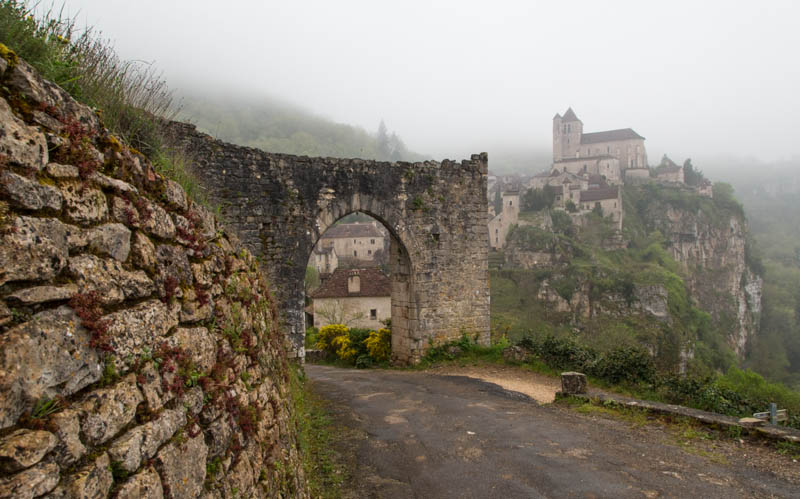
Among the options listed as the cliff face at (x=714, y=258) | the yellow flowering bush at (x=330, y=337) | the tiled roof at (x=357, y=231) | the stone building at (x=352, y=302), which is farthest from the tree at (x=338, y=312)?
the cliff face at (x=714, y=258)

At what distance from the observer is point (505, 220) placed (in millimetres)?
87750

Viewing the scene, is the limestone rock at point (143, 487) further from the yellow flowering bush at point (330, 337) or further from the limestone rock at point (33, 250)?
the yellow flowering bush at point (330, 337)

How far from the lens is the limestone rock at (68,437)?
5.90 ft

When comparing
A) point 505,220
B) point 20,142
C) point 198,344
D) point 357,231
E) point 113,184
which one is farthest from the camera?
point 505,220

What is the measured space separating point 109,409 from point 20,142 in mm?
1105

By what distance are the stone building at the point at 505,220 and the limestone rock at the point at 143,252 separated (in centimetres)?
8505

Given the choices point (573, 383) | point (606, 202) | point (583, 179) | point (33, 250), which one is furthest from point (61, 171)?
point (583, 179)

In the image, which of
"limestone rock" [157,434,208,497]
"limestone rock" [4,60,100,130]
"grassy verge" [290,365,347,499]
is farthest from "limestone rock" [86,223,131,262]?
"grassy verge" [290,365,347,499]

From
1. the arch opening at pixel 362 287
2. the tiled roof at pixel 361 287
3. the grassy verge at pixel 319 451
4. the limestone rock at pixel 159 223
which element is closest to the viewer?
the limestone rock at pixel 159 223

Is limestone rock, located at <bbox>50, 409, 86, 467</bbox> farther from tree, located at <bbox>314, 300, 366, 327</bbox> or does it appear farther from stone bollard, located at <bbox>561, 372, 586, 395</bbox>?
tree, located at <bbox>314, 300, 366, 327</bbox>

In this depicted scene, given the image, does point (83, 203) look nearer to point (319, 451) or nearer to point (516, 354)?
point (319, 451)

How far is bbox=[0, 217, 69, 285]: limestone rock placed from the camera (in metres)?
1.75

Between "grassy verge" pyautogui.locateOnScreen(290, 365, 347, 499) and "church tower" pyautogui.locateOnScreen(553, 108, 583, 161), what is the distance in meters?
118

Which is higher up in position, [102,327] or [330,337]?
[102,327]
